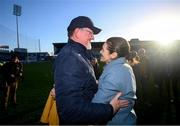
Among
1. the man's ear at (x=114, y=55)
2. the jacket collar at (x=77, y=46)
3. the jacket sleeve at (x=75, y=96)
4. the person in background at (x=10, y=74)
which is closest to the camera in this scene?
the jacket sleeve at (x=75, y=96)

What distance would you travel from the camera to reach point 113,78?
3.30m

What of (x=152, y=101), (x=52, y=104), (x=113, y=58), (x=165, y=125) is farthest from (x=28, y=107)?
(x=113, y=58)

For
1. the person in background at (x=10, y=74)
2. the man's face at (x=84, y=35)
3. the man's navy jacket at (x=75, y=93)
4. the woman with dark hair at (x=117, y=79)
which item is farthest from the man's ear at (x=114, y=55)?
the person in background at (x=10, y=74)

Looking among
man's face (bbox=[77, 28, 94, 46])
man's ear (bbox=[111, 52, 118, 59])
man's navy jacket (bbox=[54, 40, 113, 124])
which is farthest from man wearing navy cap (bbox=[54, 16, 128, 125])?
man's ear (bbox=[111, 52, 118, 59])

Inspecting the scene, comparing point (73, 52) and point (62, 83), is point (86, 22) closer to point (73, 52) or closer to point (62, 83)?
point (73, 52)

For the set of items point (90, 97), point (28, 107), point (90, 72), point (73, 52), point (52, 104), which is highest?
point (73, 52)

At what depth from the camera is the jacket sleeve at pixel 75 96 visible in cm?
290

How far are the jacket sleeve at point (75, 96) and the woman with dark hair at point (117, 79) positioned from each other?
23cm

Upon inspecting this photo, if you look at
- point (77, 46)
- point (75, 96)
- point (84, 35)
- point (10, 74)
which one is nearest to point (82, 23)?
point (84, 35)

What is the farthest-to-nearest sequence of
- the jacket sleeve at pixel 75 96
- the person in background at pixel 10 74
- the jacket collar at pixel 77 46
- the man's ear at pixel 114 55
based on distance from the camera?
1. the person in background at pixel 10 74
2. the man's ear at pixel 114 55
3. the jacket collar at pixel 77 46
4. the jacket sleeve at pixel 75 96

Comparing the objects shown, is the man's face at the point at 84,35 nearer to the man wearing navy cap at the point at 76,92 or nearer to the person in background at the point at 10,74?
the man wearing navy cap at the point at 76,92

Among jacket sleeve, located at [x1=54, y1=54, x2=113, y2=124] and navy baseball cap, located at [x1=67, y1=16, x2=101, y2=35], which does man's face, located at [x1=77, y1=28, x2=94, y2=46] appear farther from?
jacket sleeve, located at [x1=54, y1=54, x2=113, y2=124]

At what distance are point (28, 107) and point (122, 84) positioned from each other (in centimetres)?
938

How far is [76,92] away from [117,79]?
58 cm
